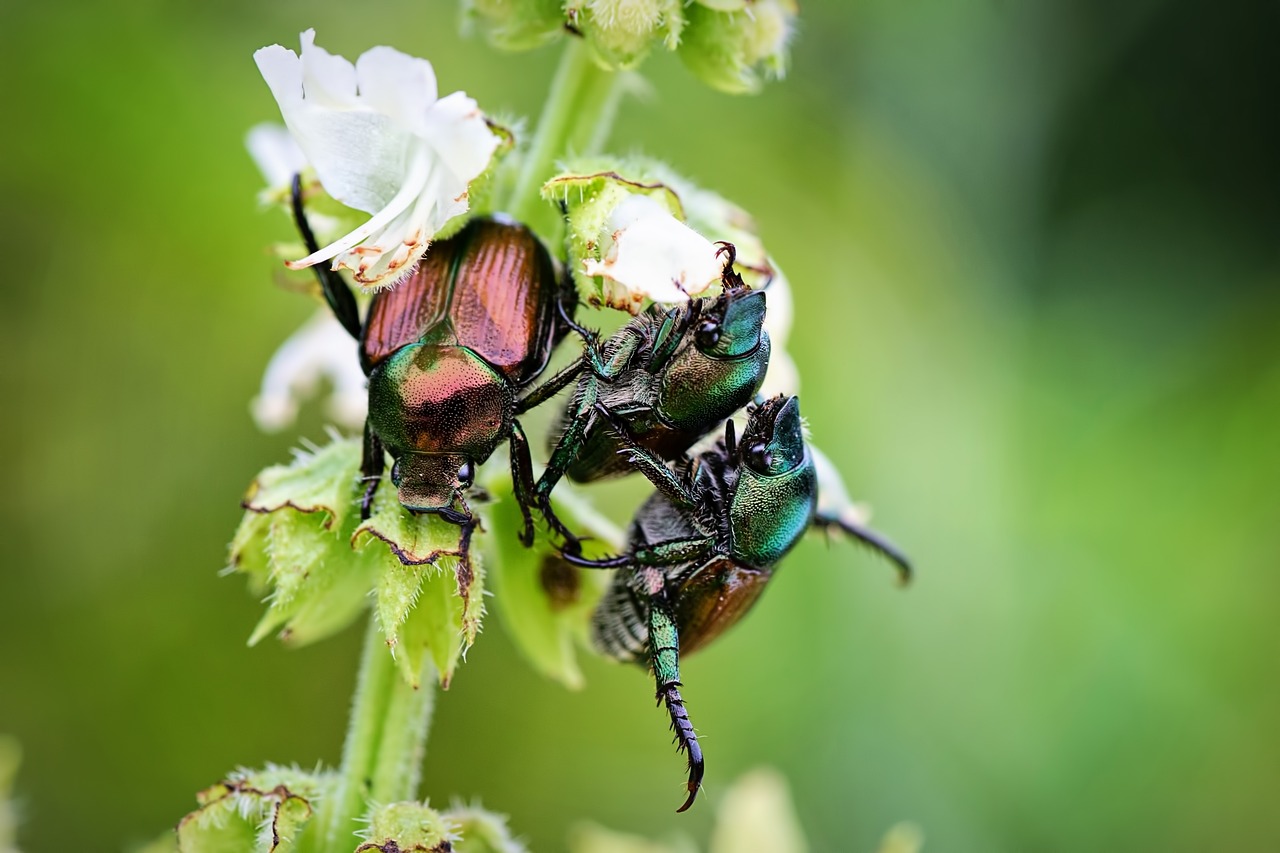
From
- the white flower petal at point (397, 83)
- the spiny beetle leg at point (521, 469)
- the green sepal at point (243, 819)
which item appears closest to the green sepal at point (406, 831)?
the green sepal at point (243, 819)

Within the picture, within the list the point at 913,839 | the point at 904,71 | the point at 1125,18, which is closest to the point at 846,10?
the point at 904,71

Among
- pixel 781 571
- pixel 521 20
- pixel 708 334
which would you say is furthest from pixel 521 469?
pixel 781 571

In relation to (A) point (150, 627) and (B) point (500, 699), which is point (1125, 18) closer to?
(B) point (500, 699)

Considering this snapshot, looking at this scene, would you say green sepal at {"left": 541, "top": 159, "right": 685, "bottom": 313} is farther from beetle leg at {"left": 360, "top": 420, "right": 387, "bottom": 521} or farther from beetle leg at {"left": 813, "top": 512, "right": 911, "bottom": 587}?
beetle leg at {"left": 813, "top": 512, "right": 911, "bottom": 587}

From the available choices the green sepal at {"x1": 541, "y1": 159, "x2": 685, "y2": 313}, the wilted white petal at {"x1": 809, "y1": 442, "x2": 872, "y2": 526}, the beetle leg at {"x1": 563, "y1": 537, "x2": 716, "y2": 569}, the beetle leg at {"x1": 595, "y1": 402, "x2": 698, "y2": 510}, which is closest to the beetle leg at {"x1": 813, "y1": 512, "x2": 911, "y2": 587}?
the wilted white petal at {"x1": 809, "y1": 442, "x2": 872, "y2": 526}

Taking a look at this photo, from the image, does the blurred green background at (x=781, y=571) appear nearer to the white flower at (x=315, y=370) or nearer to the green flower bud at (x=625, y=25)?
the white flower at (x=315, y=370)
